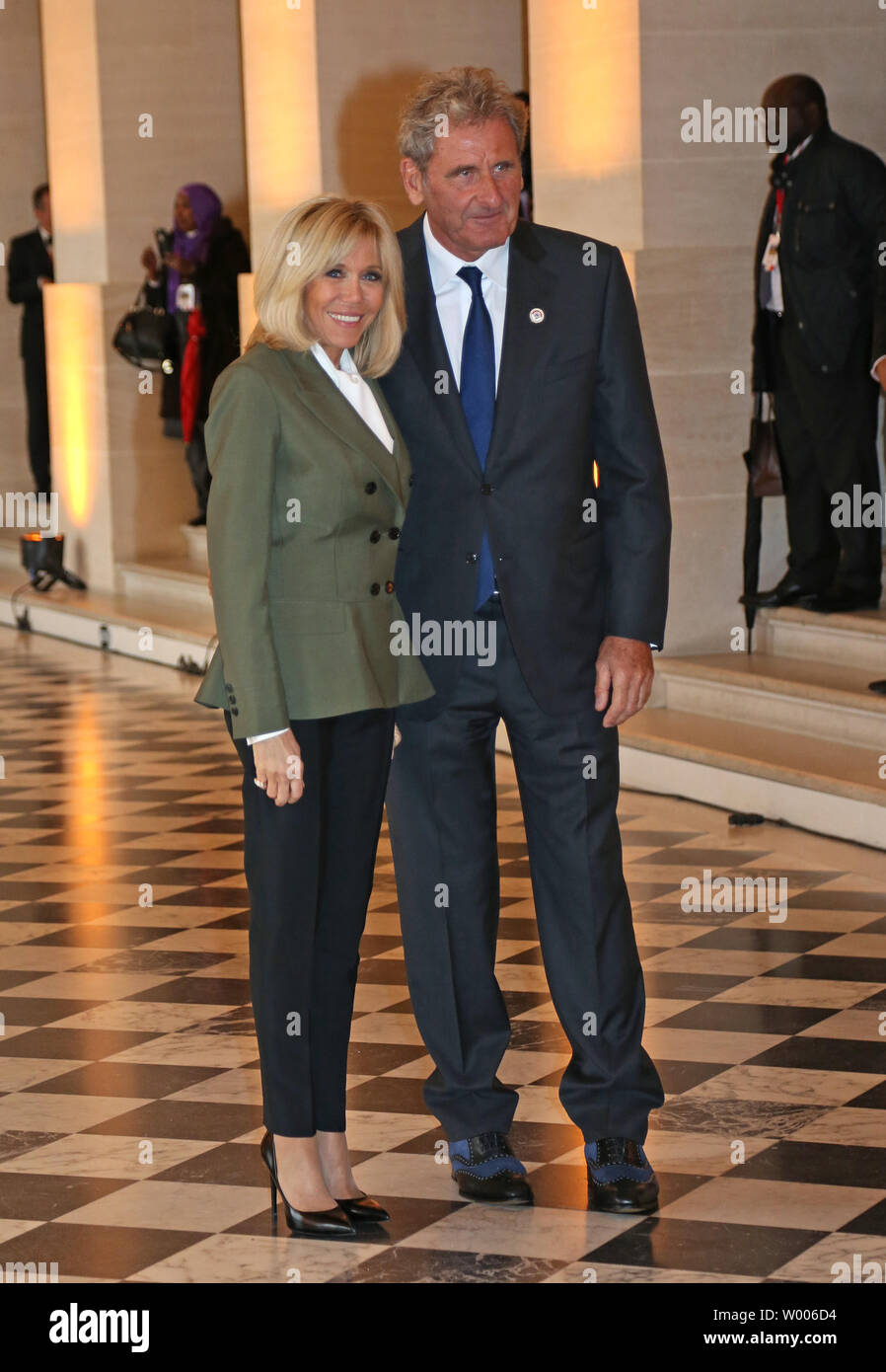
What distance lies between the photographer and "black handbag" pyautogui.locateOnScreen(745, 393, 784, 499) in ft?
26.9

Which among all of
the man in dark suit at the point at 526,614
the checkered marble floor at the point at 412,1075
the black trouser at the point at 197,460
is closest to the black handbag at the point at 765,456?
the checkered marble floor at the point at 412,1075

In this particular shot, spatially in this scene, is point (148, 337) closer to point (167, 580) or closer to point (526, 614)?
point (167, 580)

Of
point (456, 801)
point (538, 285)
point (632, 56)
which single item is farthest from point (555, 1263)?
point (632, 56)

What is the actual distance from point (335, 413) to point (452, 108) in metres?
0.56

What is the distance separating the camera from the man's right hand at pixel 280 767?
11.5 ft

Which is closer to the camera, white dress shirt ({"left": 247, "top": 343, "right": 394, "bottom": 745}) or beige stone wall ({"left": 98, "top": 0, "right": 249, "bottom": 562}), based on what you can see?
white dress shirt ({"left": 247, "top": 343, "right": 394, "bottom": 745})

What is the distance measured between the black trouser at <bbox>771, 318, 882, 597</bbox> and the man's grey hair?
4.40 meters

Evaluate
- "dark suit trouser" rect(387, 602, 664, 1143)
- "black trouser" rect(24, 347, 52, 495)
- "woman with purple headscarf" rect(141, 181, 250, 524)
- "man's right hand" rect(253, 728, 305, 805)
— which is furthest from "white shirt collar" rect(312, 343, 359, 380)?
"black trouser" rect(24, 347, 52, 495)

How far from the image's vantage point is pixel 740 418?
8602mm

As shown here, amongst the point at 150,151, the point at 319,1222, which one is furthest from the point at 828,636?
the point at 150,151

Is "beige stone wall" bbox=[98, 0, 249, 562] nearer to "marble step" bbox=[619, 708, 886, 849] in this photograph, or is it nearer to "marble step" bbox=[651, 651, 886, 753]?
"marble step" bbox=[651, 651, 886, 753]

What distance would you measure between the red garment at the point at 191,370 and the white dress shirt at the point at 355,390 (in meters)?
9.22

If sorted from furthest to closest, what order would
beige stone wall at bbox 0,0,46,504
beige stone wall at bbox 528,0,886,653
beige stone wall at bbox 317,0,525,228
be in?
beige stone wall at bbox 0,0,46,504 → beige stone wall at bbox 317,0,525,228 → beige stone wall at bbox 528,0,886,653

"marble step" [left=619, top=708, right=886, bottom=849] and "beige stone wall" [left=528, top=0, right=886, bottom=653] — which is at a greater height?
"beige stone wall" [left=528, top=0, right=886, bottom=653]
